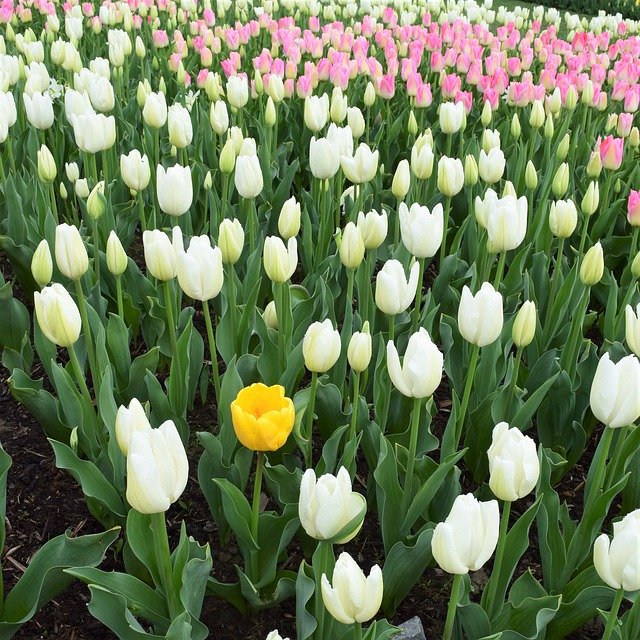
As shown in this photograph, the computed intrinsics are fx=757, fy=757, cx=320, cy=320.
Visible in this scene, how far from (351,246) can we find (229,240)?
317 mm

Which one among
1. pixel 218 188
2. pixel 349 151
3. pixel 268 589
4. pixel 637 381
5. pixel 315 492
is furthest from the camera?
pixel 218 188

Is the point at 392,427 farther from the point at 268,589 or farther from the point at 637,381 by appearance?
the point at 637,381

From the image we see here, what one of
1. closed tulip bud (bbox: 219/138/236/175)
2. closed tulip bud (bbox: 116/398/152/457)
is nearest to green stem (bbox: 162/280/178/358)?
closed tulip bud (bbox: 116/398/152/457)

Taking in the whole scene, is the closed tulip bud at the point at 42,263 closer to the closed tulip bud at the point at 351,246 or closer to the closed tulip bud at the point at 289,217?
the closed tulip bud at the point at 289,217

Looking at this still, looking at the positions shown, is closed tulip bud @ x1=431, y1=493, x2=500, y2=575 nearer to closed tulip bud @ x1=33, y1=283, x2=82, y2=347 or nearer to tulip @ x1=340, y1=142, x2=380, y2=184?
closed tulip bud @ x1=33, y1=283, x2=82, y2=347

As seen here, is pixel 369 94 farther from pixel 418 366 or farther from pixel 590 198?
pixel 418 366

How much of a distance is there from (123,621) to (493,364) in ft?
3.97

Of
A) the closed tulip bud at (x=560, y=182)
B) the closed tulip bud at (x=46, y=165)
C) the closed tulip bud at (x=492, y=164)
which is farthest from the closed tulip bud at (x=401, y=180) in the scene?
the closed tulip bud at (x=46, y=165)

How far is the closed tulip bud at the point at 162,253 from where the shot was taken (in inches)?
69.7

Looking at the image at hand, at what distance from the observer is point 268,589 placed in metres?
1.72

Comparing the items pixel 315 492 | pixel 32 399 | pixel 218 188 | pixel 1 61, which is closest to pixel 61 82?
pixel 1 61

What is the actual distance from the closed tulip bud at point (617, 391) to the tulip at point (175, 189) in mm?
1283

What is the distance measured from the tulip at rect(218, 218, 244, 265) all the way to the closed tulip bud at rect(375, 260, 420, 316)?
0.42 metres

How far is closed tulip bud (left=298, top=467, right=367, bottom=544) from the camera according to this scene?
1.19 meters
